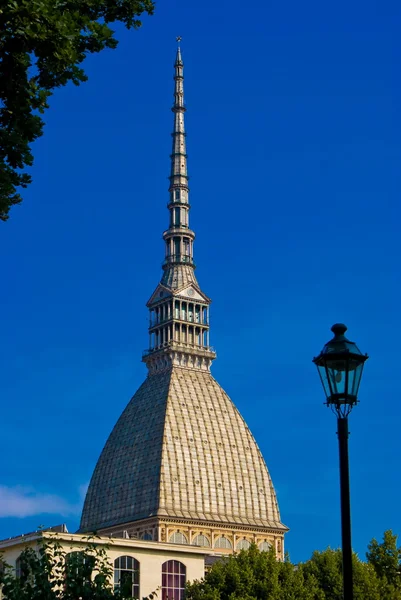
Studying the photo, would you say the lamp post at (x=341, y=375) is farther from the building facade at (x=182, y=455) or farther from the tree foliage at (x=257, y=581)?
the building facade at (x=182, y=455)

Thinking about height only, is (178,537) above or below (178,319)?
Result: below

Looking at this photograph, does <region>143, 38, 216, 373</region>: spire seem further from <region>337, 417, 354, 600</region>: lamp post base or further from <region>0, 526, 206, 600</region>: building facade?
<region>337, 417, 354, 600</region>: lamp post base

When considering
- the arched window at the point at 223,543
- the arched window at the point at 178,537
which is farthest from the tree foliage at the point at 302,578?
the arched window at the point at 223,543

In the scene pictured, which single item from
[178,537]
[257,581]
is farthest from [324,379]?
[178,537]

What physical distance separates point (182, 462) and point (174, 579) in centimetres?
8627

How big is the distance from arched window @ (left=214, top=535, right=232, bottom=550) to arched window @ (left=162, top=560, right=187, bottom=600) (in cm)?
7611

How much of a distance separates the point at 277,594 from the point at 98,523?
8937 centimetres

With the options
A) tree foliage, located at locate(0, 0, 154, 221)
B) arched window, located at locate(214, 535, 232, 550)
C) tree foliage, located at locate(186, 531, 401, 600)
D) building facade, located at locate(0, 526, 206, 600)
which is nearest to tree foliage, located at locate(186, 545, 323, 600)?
tree foliage, located at locate(186, 531, 401, 600)

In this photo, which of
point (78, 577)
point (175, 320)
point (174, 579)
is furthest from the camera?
point (175, 320)

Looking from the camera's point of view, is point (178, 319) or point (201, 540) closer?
point (201, 540)

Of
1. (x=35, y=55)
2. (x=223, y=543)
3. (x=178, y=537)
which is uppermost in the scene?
(x=178, y=537)

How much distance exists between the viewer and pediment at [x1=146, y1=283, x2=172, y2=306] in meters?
196

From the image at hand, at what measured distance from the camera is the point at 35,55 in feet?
86.7

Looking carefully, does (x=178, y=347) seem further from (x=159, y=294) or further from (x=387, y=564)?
(x=387, y=564)
